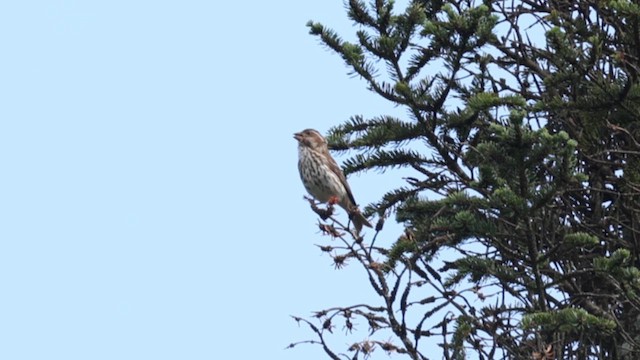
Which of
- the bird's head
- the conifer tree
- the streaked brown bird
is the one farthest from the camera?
the bird's head

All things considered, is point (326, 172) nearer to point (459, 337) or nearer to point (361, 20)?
point (361, 20)

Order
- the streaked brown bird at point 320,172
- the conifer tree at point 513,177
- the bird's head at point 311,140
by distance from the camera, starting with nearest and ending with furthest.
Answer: the conifer tree at point 513,177 < the streaked brown bird at point 320,172 < the bird's head at point 311,140

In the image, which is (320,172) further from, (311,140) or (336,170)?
(311,140)

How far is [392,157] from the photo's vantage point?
30.6ft

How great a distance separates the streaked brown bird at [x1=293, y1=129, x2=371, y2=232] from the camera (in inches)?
491

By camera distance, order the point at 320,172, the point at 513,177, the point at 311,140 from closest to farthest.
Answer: the point at 513,177 < the point at 320,172 < the point at 311,140

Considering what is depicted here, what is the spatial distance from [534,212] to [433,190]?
245 cm

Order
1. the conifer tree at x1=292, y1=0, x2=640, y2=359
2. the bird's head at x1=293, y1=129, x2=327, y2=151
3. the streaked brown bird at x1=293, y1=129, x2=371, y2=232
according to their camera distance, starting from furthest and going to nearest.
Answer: the bird's head at x1=293, y1=129, x2=327, y2=151 < the streaked brown bird at x1=293, y1=129, x2=371, y2=232 < the conifer tree at x1=292, y1=0, x2=640, y2=359

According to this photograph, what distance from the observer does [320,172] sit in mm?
12453

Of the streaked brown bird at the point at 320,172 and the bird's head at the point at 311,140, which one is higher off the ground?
the bird's head at the point at 311,140

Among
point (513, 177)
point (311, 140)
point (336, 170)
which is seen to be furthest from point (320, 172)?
point (513, 177)

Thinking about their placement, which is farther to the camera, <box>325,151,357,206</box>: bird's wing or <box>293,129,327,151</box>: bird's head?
<box>293,129,327,151</box>: bird's head

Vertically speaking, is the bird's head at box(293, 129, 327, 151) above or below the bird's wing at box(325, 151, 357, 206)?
above

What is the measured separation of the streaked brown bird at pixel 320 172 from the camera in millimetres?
12461
